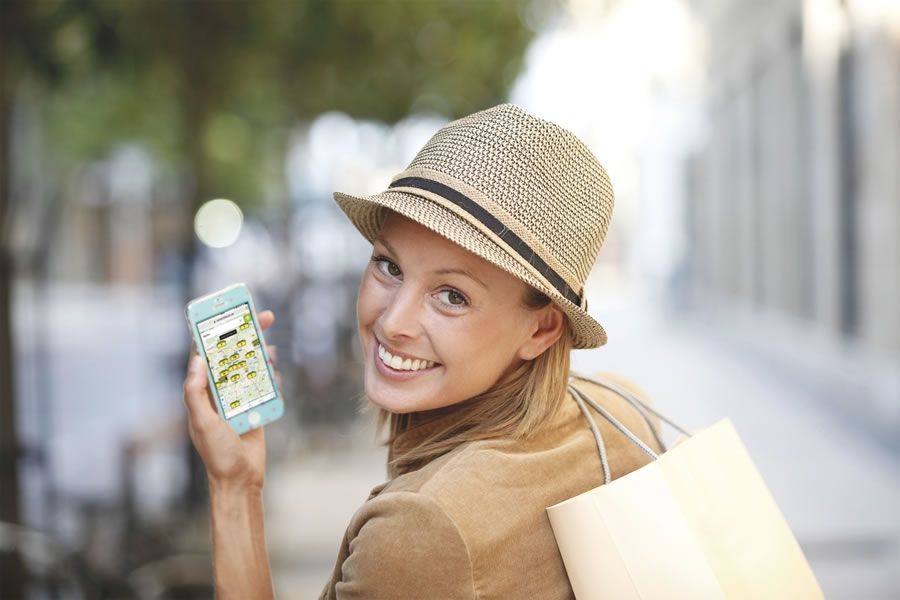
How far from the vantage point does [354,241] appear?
18.8 metres

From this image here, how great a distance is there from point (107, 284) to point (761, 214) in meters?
30.3

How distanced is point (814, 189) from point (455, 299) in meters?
13.0

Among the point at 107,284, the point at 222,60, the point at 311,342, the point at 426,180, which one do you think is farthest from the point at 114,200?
the point at 426,180

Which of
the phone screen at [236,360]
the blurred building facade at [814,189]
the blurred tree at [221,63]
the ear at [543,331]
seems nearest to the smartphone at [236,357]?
the phone screen at [236,360]

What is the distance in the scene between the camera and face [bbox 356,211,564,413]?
168cm

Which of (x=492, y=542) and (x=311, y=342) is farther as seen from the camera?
(x=311, y=342)

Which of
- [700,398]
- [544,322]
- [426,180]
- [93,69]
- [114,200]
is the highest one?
[114,200]

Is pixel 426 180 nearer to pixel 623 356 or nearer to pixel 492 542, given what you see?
pixel 492 542

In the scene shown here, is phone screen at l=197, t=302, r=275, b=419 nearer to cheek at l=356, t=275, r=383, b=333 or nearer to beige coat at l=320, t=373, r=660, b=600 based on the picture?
cheek at l=356, t=275, r=383, b=333

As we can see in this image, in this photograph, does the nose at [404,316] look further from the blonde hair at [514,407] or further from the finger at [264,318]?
the finger at [264,318]

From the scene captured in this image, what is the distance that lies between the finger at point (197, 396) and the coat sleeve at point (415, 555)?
1.48ft

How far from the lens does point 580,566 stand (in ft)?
5.21

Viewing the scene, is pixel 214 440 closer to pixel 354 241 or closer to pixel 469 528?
pixel 469 528

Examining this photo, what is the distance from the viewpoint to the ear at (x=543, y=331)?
5.82 feet
